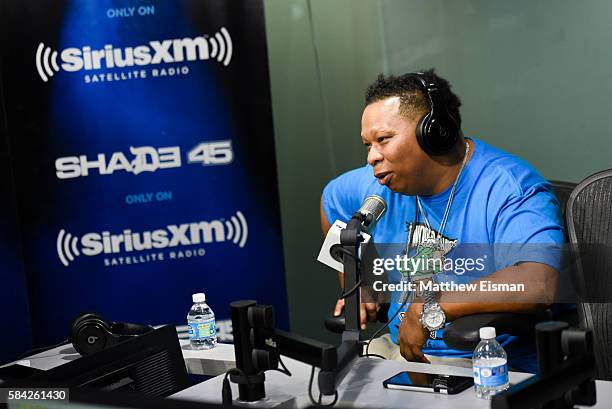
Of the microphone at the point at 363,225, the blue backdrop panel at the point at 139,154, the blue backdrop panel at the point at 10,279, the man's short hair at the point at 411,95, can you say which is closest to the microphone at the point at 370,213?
the microphone at the point at 363,225

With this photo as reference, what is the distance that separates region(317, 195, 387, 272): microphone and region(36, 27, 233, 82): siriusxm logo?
1635 millimetres

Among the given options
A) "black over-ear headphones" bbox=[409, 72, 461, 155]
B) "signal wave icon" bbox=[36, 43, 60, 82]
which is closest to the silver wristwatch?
"black over-ear headphones" bbox=[409, 72, 461, 155]

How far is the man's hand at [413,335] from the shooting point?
88.5 inches

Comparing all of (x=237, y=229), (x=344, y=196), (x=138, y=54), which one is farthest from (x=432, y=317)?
(x=138, y=54)

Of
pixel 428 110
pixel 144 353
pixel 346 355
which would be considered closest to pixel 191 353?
pixel 144 353

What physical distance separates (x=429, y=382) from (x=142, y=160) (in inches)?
79.2

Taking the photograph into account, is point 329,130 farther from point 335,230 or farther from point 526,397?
point 526,397

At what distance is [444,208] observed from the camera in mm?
2623

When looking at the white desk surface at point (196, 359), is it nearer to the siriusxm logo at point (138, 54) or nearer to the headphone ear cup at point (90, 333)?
the headphone ear cup at point (90, 333)

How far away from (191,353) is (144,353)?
0.46 metres

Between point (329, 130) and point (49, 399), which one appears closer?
point (49, 399)

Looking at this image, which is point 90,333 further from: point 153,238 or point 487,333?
point 153,238

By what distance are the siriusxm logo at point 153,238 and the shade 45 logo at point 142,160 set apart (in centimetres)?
25

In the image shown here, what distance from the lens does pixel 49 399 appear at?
3.35ft
